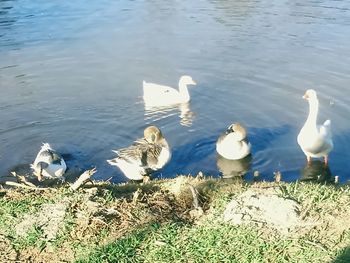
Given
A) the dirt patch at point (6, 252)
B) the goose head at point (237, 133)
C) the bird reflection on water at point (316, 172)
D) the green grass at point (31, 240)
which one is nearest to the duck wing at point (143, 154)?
the goose head at point (237, 133)

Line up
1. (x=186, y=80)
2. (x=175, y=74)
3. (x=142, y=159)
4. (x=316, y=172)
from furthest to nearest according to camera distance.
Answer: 1. (x=175, y=74)
2. (x=186, y=80)
3. (x=316, y=172)
4. (x=142, y=159)

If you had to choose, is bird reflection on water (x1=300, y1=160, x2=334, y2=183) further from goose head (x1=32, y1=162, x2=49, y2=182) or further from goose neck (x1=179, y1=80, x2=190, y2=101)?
goose head (x1=32, y1=162, x2=49, y2=182)

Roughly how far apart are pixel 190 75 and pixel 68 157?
594cm

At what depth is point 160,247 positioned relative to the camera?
5.91 meters

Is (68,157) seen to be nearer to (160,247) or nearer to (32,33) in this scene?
(160,247)

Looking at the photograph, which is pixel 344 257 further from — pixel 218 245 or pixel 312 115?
pixel 312 115

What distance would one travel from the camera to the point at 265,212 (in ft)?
20.6

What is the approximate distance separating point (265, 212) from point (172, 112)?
27.5ft

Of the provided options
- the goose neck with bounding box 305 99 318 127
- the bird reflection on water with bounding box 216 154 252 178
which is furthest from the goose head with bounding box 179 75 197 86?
the goose neck with bounding box 305 99 318 127

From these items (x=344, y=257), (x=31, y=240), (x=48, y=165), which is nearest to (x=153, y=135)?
(x=48, y=165)

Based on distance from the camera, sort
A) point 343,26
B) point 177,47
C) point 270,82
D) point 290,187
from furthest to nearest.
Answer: point 343,26, point 177,47, point 270,82, point 290,187

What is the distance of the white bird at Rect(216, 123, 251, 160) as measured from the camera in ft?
36.5

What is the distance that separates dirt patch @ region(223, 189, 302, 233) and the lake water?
4108 millimetres

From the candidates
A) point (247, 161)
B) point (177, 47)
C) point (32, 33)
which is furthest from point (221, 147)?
point (32, 33)
